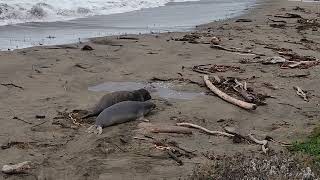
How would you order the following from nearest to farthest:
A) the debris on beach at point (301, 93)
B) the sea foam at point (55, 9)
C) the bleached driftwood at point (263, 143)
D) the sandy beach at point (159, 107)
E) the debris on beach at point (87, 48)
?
1. the sandy beach at point (159, 107)
2. the bleached driftwood at point (263, 143)
3. the debris on beach at point (301, 93)
4. the debris on beach at point (87, 48)
5. the sea foam at point (55, 9)

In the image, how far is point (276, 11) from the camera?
1859 cm

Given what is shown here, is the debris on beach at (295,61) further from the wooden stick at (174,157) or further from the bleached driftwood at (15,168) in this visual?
the bleached driftwood at (15,168)

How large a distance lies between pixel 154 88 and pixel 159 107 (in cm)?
110

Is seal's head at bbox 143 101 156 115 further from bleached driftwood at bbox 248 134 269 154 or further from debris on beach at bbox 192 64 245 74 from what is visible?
debris on beach at bbox 192 64 245 74

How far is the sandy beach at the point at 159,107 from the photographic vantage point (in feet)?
16.8

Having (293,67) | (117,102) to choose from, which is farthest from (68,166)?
(293,67)

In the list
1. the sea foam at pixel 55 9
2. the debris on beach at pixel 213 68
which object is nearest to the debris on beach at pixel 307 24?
the debris on beach at pixel 213 68

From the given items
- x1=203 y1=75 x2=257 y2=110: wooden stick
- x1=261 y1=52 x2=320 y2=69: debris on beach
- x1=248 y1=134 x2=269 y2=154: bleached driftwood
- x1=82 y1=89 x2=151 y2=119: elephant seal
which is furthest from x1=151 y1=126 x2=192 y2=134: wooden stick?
x1=261 y1=52 x2=320 y2=69: debris on beach

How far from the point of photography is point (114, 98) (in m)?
7.00

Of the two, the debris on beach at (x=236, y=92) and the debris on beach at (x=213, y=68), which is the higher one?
the debris on beach at (x=213, y=68)

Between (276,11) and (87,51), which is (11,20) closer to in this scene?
(87,51)

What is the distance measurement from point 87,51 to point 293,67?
410 cm

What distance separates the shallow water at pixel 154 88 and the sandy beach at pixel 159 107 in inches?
6.0

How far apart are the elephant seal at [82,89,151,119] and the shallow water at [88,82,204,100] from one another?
1.93 feet
